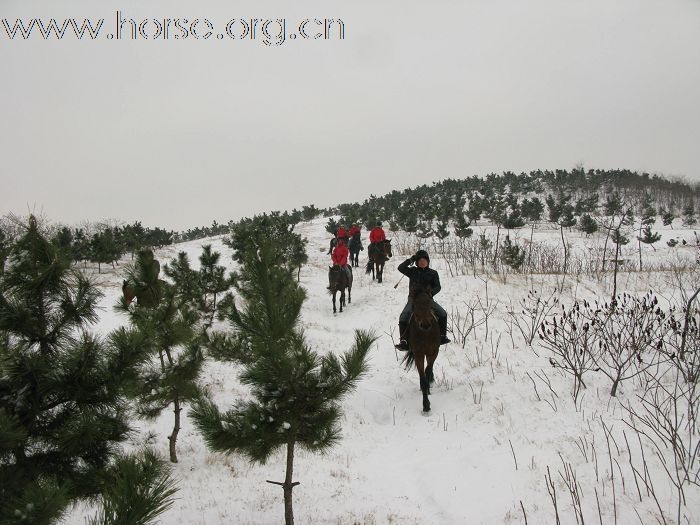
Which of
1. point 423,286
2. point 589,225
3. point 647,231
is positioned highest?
point 589,225

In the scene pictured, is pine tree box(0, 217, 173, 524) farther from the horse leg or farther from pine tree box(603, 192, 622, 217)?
pine tree box(603, 192, 622, 217)

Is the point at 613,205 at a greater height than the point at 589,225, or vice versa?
the point at 613,205

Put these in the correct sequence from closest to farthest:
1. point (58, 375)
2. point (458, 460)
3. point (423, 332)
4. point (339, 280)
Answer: point (58, 375), point (458, 460), point (423, 332), point (339, 280)

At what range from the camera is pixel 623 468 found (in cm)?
372

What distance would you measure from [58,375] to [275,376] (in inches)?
56.0

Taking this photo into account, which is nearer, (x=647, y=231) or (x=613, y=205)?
(x=613, y=205)

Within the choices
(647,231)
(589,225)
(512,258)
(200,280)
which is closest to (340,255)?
(200,280)

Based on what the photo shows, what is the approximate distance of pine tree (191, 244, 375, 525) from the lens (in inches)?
108

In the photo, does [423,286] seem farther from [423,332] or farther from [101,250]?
[101,250]

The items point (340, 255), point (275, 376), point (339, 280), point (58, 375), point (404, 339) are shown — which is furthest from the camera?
point (340, 255)

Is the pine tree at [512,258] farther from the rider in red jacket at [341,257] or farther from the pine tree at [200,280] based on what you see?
the pine tree at [200,280]

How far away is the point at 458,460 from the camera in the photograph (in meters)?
4.57

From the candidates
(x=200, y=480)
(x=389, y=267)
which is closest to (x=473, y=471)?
(x=200, y=480)

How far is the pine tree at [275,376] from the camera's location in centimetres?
275
